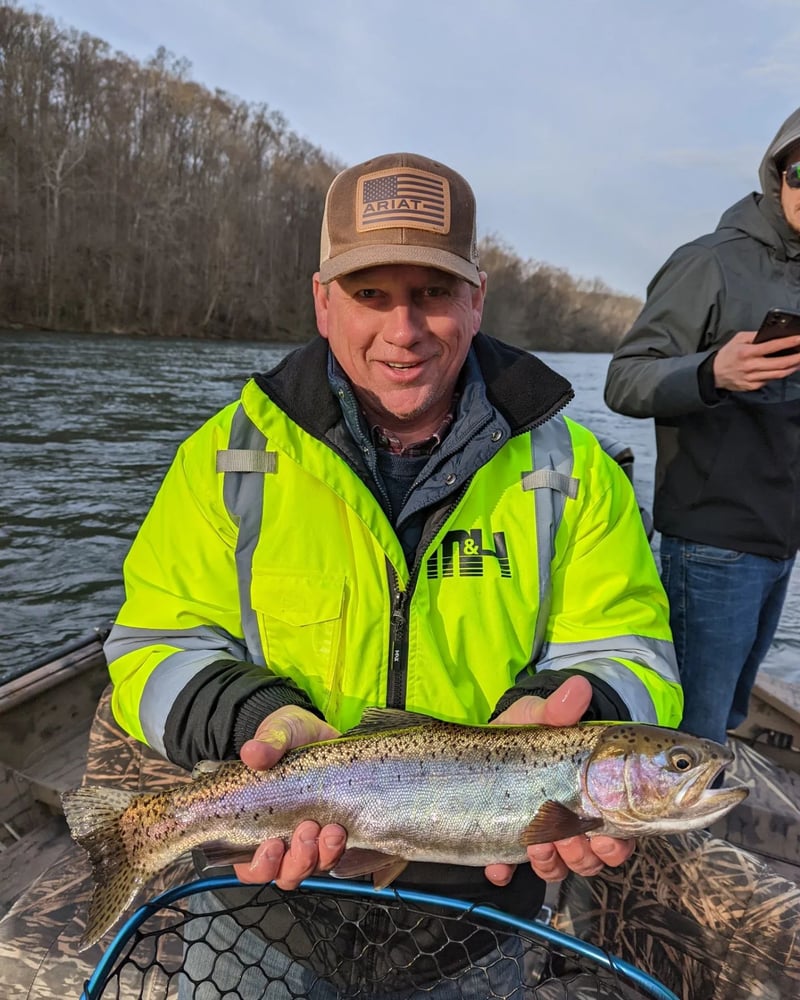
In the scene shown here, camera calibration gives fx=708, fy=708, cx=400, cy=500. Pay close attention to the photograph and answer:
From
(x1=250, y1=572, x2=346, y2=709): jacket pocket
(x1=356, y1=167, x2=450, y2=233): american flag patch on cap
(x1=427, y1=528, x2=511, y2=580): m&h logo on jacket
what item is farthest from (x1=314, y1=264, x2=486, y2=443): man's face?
(x1=250, y1=572, x2=346, y2=709): jacket pocket

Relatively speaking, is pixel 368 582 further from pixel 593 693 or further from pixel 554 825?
pixel 554 825

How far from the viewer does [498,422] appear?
212 cm

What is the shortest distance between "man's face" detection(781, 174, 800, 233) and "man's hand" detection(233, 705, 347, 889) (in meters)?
2.66

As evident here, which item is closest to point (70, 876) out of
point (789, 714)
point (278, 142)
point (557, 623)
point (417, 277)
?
point (557, 623)

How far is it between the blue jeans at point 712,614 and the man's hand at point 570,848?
1480 mm

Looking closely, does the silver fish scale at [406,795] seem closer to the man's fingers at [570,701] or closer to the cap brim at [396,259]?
the man's fingers at [570,701]

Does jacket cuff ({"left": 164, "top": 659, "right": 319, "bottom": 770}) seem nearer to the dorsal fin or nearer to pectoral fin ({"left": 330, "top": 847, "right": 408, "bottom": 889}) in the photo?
the dorsal fin

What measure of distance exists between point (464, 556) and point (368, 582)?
0.29 m

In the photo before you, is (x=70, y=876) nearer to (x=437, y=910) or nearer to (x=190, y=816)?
(x=190, y=816)

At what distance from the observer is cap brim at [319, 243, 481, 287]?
195cm

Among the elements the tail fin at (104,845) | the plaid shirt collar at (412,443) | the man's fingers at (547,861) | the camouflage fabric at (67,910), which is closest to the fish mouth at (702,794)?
the man's fingers at (547,861)

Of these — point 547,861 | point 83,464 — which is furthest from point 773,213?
point 83,464

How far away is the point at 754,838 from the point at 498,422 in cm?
287

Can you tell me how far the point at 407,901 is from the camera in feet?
6.05
